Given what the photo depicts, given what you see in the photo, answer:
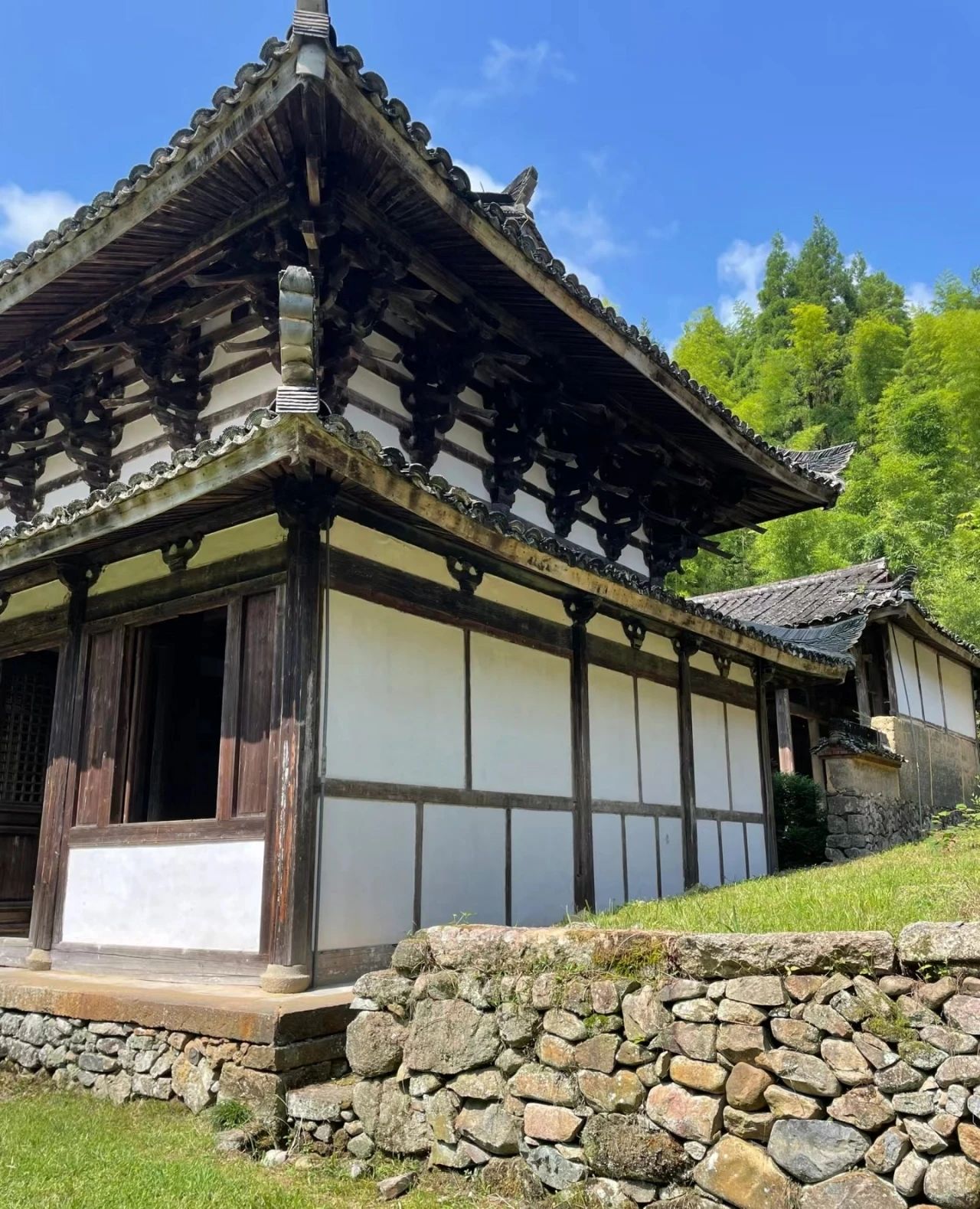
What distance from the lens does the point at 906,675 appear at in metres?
20.5

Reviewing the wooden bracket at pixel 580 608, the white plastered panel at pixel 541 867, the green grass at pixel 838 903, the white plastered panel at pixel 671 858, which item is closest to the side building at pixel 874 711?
the white plastered panel at pixel 671 858

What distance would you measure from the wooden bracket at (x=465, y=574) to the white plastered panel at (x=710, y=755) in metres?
4.19

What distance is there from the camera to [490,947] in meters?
5.11

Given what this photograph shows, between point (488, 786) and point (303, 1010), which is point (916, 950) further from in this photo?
point (488, 786)

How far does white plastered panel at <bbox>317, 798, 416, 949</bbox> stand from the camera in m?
6.72

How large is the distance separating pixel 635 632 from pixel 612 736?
1.22m

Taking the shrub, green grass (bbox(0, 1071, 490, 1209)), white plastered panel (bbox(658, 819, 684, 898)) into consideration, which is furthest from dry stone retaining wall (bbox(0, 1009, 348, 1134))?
the shrub

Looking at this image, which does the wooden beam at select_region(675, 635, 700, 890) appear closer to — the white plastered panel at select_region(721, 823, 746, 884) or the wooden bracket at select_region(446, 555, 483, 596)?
the white plastered panel at select_region(721, 823, 746, 884)

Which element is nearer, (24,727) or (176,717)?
(24,727)

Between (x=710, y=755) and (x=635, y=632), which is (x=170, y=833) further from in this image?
(x=710, y=755)

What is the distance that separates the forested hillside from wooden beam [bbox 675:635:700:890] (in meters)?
16.6

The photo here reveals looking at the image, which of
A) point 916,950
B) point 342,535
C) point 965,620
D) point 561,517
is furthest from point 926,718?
point 916,950

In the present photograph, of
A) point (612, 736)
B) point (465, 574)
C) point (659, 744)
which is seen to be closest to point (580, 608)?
point (612, 736)

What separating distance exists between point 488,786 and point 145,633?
314 cm
